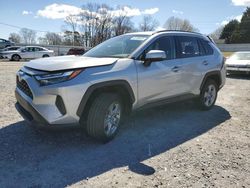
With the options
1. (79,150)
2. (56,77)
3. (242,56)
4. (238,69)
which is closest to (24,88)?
(56,77)

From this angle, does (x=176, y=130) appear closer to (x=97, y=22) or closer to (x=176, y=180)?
(x=176, y=180)

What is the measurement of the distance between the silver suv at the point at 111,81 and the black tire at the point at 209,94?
0.97 feet

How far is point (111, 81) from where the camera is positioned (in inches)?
163

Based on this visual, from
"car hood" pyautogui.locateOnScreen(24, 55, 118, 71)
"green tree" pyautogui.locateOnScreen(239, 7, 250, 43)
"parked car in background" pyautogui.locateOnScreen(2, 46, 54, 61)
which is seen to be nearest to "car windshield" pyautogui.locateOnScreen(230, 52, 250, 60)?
"car hood" pyautogui.locateOnScreen(24, 55, 118, 71)

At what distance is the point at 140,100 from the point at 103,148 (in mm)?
1042

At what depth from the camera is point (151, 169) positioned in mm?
3598

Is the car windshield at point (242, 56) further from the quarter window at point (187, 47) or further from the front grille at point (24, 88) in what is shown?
the front grille at point (24, 88)

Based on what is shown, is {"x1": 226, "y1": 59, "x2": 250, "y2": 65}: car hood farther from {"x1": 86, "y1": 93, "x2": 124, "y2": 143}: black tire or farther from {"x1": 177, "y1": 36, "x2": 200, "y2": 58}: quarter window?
{"x1": 86, "y1": 93, "x2": 124, "y2": 143}: black tire

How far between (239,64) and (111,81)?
11.1 m

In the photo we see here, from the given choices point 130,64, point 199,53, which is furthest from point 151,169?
point 199,53

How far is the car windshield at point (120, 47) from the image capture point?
4.82 m

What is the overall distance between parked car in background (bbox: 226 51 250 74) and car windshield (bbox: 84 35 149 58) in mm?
9649

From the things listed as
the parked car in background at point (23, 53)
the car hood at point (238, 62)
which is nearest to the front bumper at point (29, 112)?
the car hood at point (238, 62)

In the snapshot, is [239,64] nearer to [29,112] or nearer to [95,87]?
[95,87]
